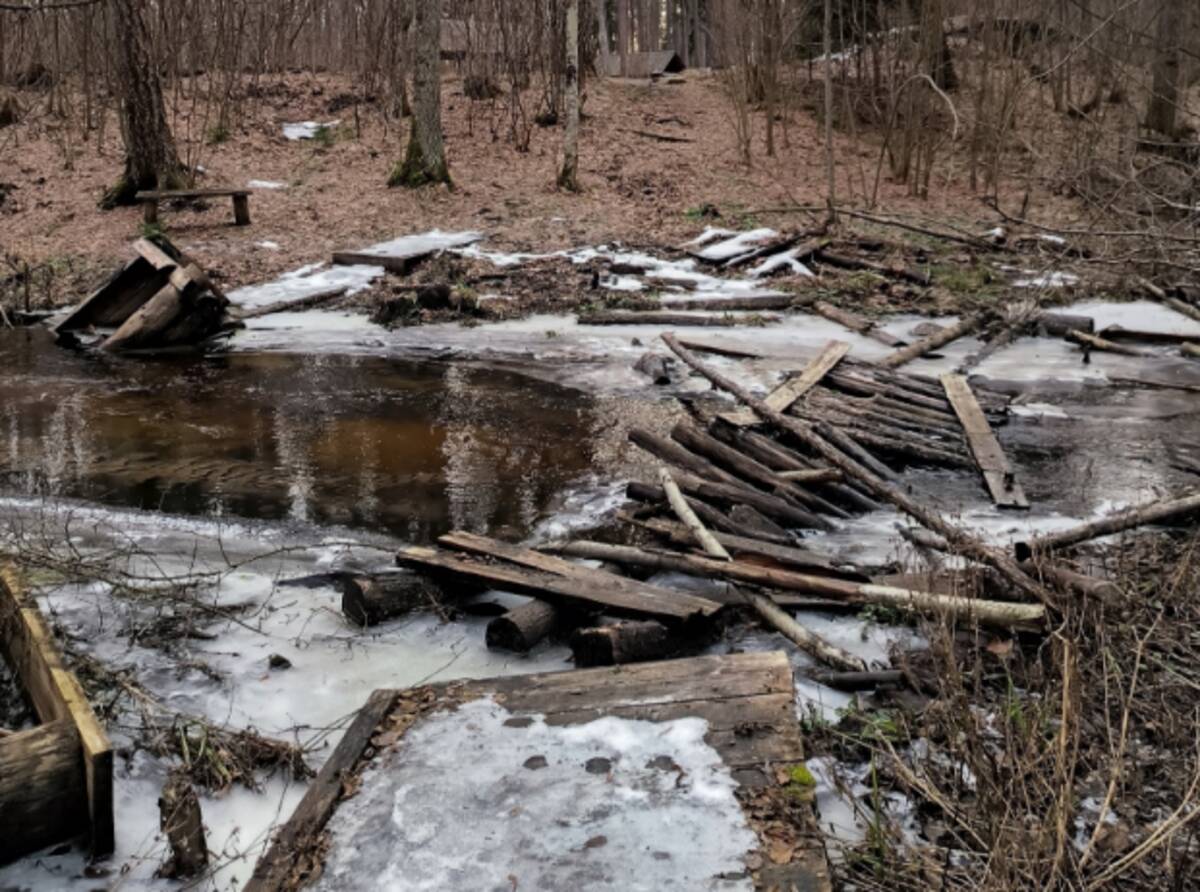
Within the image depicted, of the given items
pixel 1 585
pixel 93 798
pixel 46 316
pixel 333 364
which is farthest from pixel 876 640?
pixel 46 316

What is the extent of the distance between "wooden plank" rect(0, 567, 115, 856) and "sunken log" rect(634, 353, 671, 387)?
690cm

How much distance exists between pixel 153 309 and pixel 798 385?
7.48 metres

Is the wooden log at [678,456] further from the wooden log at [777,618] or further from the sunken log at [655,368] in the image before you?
the sunken log at [655,368]

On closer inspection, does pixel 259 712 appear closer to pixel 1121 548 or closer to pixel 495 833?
pixel 495 833

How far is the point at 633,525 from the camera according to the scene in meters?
6.55

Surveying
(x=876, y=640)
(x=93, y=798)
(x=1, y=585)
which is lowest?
(x=876, y=640)

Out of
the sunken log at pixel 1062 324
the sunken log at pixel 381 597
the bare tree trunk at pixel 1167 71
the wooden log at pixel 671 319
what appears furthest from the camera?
the wooden log at pixel 671 319

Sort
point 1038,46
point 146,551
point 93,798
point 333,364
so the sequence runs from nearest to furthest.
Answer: point 93,798, point 146,551, point 333,364, point 1038,46

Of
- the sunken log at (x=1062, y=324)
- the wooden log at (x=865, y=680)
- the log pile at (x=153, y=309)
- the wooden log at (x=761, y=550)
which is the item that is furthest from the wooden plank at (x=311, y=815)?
the sunken log at (x=1062, y=324)

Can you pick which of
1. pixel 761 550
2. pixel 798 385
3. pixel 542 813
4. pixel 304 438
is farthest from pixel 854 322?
pixel 542 813

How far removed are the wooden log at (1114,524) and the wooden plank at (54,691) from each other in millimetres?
4084

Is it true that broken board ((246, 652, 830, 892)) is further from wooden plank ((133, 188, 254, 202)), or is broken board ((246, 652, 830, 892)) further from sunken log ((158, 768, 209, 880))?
wooden plank ((133, 188, 254, 202))

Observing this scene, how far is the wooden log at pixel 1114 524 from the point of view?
5.42 m

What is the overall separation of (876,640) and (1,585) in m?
3.80
